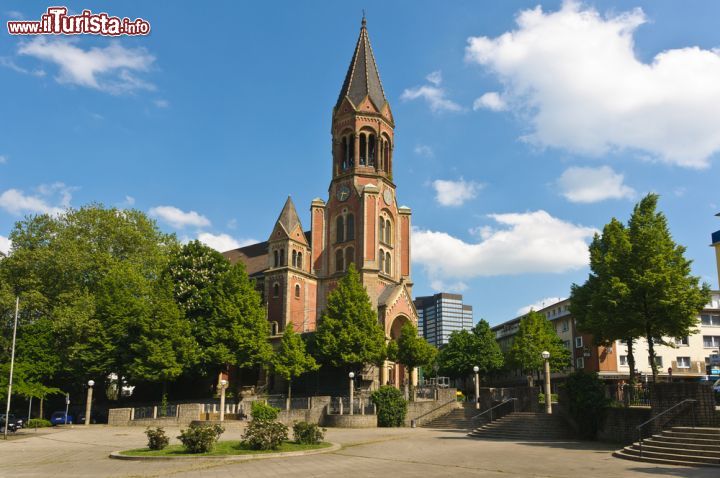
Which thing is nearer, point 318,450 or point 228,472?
point 228,472

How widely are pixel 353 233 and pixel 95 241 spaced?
80.9ft

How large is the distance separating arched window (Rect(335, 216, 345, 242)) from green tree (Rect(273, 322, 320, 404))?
693 inches

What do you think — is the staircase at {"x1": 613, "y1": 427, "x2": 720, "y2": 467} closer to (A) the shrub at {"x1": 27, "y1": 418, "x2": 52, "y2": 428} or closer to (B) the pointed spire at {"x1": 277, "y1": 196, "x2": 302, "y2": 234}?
(A) the shrub at {"x1": 27, "y1": 418, "x2": 52, "y2": 428}

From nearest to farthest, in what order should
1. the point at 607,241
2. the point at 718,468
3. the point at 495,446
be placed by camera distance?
the point at 718,468 < the point at 495,446 < the point at 607,241

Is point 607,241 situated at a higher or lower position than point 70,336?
higher

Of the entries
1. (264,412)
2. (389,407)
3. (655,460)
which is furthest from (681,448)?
(264,412)

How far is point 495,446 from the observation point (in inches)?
953

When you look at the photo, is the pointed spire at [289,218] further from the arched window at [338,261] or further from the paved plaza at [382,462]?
the paved plaza at [382,462]

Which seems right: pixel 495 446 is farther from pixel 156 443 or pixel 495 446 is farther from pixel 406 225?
pixel 406 225

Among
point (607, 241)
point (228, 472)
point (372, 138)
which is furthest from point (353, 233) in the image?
point (228, 472)

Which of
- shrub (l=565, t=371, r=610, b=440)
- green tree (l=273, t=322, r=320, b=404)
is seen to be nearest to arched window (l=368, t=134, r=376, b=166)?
green tree (l=273, t=322, r=320, b=404)

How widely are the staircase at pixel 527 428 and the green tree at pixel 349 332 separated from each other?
53.9 feet

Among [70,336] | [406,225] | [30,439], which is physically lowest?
[30,439]

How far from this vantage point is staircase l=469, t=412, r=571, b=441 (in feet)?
89.5
